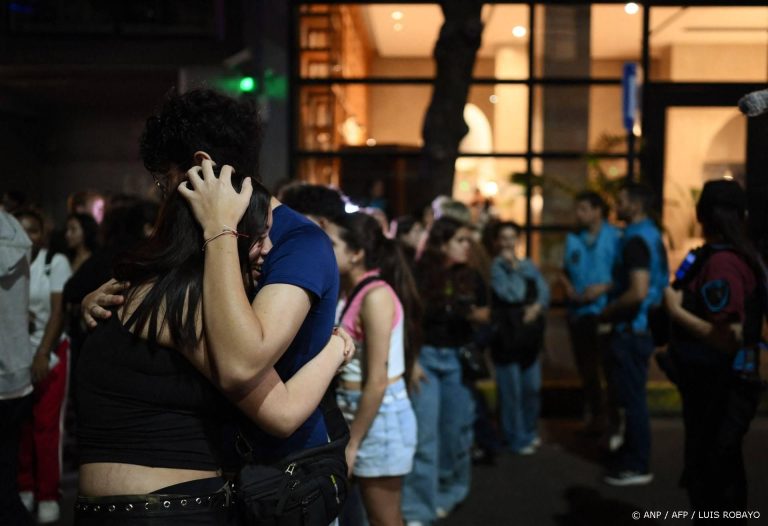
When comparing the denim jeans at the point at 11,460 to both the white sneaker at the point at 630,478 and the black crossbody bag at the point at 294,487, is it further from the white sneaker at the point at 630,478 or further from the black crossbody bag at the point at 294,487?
the white sneaker at the point at 630,478

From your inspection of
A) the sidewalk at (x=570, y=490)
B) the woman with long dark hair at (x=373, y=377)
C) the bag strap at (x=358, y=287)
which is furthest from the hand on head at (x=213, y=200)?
the sidewalk at (x=570, y=490)

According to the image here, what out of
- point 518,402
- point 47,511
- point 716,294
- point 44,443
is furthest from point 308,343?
point 518,402

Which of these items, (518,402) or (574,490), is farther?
(518,402)

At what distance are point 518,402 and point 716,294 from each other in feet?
12.8

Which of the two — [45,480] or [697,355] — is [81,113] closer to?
[45,480]

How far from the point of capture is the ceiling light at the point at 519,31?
41.5 ft

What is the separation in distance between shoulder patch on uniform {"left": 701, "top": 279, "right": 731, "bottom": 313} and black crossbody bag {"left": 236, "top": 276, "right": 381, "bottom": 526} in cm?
249

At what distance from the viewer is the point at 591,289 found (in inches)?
333

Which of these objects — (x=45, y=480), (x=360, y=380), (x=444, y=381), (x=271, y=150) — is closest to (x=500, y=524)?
(x=444, y=381)

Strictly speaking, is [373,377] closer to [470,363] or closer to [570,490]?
[470,363]

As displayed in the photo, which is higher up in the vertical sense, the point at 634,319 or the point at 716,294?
the point at 716,294

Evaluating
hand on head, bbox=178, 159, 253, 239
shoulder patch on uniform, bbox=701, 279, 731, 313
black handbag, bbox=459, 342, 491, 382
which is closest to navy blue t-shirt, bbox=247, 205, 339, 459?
hand on head, bbox=178, 159, 253, 239

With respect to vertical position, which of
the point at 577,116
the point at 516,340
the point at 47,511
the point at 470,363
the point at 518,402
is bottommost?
Result: the point at 47,511

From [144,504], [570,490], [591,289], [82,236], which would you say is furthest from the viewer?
[591,289]
